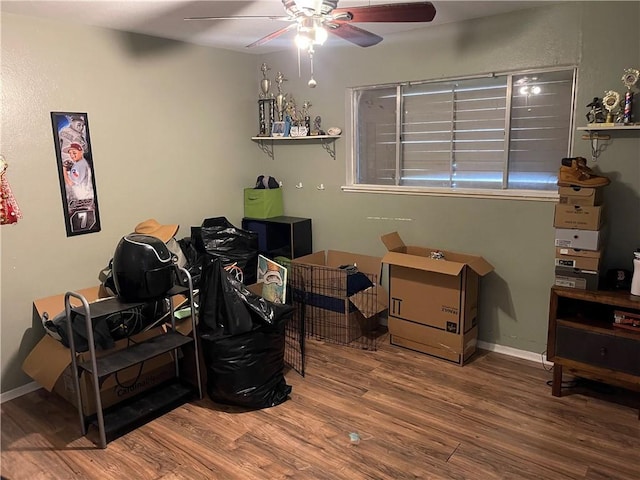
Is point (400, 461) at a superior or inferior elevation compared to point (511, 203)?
inferior

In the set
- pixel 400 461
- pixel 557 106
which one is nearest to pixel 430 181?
pixel 557 106

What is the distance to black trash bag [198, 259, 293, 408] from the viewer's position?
8.98 feet

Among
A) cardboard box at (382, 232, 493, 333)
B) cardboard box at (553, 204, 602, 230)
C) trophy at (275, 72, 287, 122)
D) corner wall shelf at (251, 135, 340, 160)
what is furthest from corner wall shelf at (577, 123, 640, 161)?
trophy at (275, 72, 287, 122)

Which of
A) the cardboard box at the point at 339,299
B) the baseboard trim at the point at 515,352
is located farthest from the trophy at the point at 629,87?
the cardboard box at the point at 339,299

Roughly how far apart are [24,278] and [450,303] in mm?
2807

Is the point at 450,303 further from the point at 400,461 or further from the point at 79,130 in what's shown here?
the point at 79,130

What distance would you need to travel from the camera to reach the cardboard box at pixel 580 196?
2.69 m

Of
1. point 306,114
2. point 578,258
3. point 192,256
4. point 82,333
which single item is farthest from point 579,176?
point 82,333

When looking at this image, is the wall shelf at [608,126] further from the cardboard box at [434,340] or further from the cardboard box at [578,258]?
the cardboard box at [434,340]

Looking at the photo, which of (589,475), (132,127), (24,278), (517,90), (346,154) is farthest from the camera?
(346,154)

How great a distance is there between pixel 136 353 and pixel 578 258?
2586 mm

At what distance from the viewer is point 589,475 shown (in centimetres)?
222

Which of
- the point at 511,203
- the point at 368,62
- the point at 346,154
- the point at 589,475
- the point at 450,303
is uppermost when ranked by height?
the point at 368,62

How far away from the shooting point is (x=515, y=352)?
3457 millimetres
